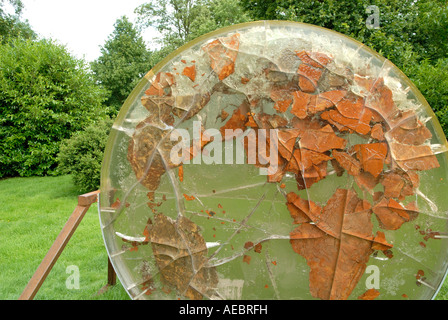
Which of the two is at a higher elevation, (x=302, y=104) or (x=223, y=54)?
(x=223, y=54)

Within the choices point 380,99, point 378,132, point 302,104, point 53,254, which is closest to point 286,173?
point 302,104

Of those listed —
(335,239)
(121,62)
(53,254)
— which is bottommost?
(53,254)

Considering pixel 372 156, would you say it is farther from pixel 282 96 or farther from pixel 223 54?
pixel 223 54

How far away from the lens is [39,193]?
7.69 meters

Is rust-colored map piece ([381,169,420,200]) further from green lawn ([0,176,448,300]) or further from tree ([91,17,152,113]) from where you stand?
tree ([91,17,152,113])

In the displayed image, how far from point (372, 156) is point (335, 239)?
50 cm

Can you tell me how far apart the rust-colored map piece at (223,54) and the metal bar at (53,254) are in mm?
1261

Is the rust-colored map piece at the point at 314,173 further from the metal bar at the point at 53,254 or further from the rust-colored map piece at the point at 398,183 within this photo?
the metal bar at the point at 53,254

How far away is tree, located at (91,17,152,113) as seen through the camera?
18.9 m

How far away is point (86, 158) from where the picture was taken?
678 centimetres

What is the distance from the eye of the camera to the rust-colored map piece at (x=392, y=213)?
1960mm

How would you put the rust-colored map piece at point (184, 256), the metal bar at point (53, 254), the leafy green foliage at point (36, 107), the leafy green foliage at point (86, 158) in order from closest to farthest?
the rust-colored map piece at point (184, 256) < the metal bar at point (53, 254) < the leafy green foliage at point (86, 158) < the leafy green foliage at point (36, 107)

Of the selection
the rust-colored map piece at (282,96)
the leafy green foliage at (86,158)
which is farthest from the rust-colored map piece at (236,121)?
the leafy green foliage at (86,158)

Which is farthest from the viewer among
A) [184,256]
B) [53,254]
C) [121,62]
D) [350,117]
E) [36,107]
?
[121,62]
